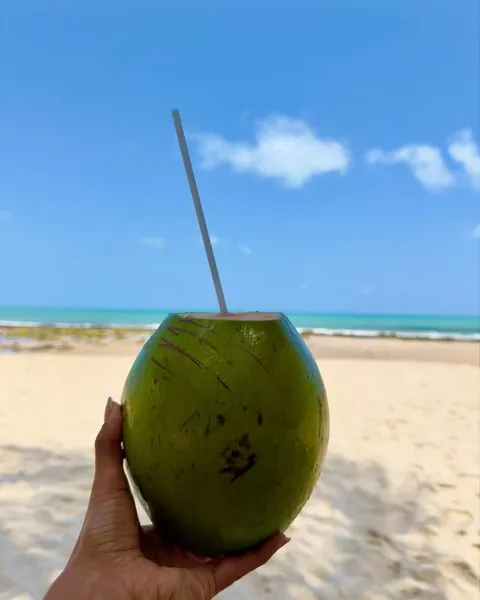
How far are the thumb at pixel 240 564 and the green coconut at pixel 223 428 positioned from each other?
0.05 meters

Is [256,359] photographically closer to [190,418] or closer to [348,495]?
[190,418]

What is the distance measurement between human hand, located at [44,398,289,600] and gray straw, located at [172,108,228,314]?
426 millimetres

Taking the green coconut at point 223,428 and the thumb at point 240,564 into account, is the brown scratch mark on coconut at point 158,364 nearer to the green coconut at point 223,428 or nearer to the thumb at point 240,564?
the green coconut at point 223,428

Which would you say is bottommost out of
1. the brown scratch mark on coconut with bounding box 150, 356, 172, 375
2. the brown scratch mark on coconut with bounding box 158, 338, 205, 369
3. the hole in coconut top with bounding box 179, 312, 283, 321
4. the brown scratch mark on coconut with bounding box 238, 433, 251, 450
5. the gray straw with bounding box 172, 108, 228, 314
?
the brown scratch mark on coconut with bounding box 238, 433, 251, 450

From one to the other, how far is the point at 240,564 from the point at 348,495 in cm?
230

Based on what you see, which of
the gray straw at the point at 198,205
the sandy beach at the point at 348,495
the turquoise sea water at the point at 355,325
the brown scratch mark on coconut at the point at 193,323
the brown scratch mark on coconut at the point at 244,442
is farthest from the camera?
the turquoise sea water at the point at 355,325

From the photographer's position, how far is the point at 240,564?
4.78 feet

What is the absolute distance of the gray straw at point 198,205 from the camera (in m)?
1.59

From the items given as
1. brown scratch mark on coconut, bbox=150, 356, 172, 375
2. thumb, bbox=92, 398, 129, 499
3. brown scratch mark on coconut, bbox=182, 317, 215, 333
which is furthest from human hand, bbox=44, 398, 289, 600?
brown scratch mark on coconut, bbox=182, 317, 215, 333

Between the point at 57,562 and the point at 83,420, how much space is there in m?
2.77

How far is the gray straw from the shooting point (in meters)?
1.59

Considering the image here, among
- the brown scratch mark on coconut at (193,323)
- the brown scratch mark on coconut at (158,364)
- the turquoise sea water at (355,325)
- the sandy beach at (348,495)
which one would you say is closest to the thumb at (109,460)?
the brown scratch mark on coconut at (158,364)

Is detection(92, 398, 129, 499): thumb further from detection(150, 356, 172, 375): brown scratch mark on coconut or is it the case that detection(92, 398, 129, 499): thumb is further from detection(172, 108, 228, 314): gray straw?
detection(172, 108, 228, 314): gray straw

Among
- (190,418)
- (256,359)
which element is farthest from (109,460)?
(256,359)
